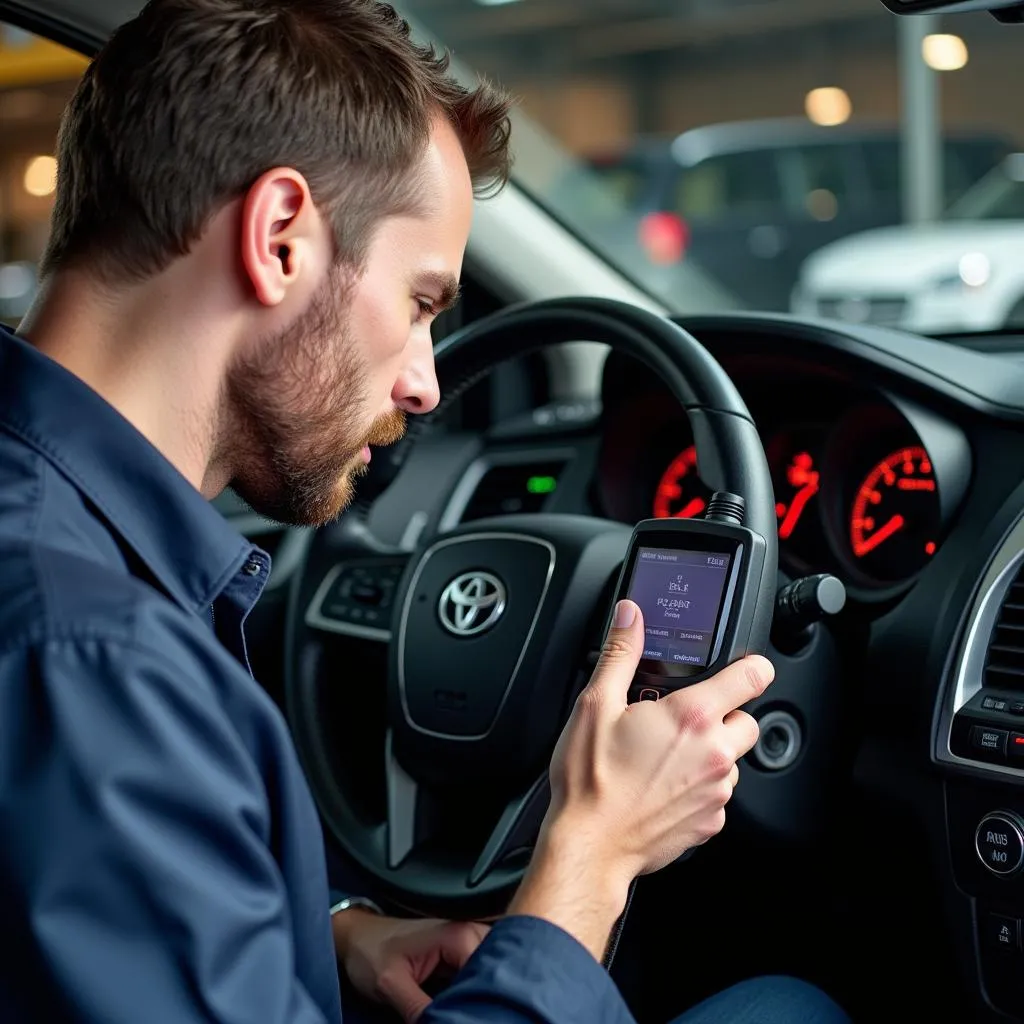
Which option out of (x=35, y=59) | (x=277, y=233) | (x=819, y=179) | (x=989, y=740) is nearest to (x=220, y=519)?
(x=277, y=233)

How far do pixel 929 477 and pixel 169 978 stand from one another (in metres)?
1.13

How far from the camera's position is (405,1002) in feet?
4.37

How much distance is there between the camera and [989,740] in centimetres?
142

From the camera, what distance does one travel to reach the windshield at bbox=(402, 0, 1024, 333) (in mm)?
3146

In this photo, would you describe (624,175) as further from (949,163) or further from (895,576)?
(895,576)

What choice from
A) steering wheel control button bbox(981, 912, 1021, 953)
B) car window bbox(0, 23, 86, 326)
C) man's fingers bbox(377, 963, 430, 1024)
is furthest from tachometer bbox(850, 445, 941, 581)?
car window bbox(0, 23, 86, 326)

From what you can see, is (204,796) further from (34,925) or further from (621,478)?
(621,478)

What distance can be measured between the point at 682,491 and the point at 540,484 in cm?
25

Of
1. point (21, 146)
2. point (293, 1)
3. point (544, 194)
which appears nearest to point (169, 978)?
point (293, 1)

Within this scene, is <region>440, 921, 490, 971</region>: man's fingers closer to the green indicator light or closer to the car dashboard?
the car dashboard

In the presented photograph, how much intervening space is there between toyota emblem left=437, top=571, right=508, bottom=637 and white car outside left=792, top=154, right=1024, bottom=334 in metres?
4.68

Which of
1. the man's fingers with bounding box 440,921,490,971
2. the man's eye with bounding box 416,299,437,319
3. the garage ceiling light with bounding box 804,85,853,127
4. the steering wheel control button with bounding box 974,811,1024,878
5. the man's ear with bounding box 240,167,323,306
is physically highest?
the garage ceiling light with bounding box 804,85,853,127

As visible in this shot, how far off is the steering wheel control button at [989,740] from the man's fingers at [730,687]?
372 mm

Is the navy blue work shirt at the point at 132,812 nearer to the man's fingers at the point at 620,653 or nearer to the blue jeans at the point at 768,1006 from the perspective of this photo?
the man's fingers at the point at 620,653
